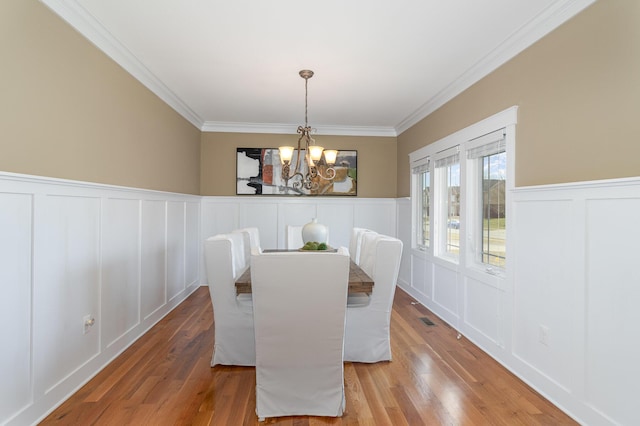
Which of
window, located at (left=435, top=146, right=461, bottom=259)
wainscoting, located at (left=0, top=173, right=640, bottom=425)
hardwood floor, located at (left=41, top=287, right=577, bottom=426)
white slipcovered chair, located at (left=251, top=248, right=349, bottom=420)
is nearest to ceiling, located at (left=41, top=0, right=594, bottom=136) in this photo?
window, located at (left=435, top=146, right=461, bottom=259)

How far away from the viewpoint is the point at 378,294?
2.61 metres

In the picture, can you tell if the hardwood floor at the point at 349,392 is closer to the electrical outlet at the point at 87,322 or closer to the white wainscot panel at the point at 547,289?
the white wainscot panel at the point at 547,289

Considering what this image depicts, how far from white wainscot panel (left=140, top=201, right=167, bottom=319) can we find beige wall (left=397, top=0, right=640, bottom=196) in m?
3.28

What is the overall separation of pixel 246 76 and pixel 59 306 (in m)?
2.47

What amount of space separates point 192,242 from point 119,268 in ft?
6.56

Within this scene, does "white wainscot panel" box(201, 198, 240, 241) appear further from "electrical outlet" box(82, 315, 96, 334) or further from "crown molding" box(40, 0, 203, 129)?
"electrical outlet" box(82, 315, 96, 334)

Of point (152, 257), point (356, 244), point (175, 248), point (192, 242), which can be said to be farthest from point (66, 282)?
point (192, 242)

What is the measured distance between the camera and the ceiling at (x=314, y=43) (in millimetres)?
2199

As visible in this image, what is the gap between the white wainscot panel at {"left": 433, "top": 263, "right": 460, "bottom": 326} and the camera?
3.49 meters

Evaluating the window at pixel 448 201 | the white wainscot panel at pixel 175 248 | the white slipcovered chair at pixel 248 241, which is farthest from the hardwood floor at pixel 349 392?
the window at pixel 448 201

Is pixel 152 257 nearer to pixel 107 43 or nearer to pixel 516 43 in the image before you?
pixel 107 43

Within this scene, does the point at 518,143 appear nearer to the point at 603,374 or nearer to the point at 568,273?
the point at 568,273

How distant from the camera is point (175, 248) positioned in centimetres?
409

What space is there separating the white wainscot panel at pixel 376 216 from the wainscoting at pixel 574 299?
2591mm
